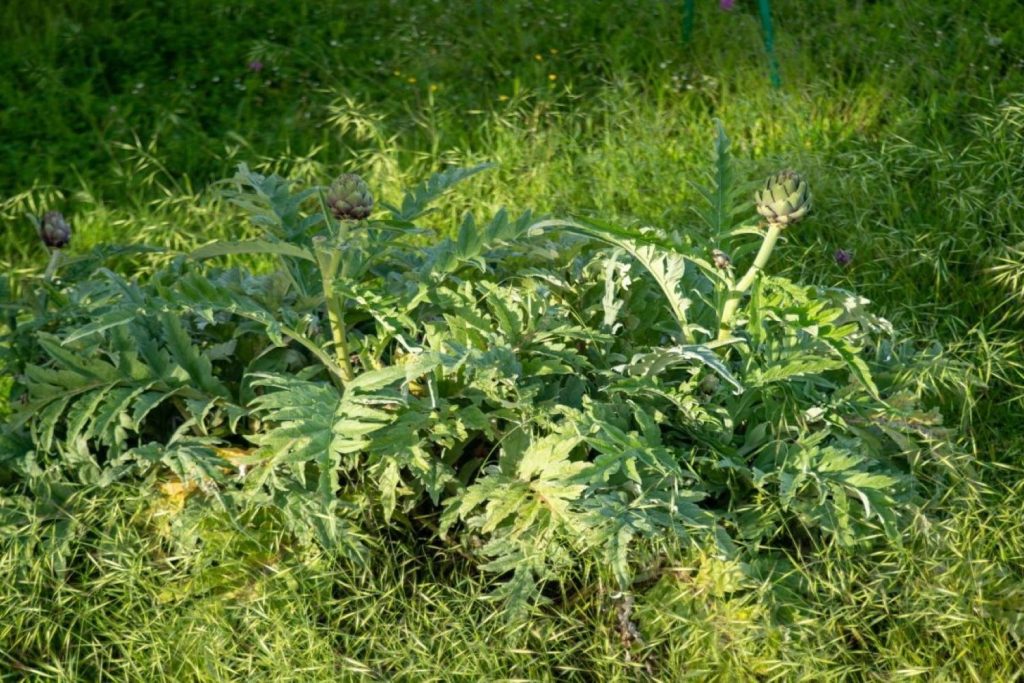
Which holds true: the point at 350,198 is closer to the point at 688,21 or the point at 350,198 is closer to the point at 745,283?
the point at 745,283

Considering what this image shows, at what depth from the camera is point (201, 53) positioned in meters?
5.20

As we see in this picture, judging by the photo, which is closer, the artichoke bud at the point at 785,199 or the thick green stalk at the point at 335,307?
the artichoke bud at the point at 785,199

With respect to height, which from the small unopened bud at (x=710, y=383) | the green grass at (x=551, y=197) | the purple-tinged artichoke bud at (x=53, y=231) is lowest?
the green grass at (x=551, y=197)

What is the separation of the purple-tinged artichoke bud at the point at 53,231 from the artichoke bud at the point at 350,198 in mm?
716

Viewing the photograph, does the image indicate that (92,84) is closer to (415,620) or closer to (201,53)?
(201,53)

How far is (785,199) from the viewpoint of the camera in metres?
2.62

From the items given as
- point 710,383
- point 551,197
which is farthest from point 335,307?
point 551,197

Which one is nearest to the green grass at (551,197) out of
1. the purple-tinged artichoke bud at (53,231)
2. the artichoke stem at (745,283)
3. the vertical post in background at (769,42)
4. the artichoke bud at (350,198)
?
the vertical post in background at (769,42)

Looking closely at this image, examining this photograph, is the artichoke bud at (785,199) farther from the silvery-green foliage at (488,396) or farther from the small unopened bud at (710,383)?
the small unopened bud at (710,383)

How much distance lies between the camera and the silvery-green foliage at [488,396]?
2.64 m

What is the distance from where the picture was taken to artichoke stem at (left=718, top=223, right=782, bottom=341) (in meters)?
2.71

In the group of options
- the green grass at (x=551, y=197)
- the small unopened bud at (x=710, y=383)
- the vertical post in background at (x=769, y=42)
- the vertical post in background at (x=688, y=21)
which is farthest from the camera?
the vertical post in background at (x=688, y=21)

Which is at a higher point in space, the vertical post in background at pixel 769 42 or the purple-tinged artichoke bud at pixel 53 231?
the purple-tinged artichoke bud at pixel 53 231

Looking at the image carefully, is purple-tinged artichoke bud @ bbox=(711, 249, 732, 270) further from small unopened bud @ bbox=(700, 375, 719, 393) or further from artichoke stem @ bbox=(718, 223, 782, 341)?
small unopened bud @ bbox=(700, 375, 719, 393)
